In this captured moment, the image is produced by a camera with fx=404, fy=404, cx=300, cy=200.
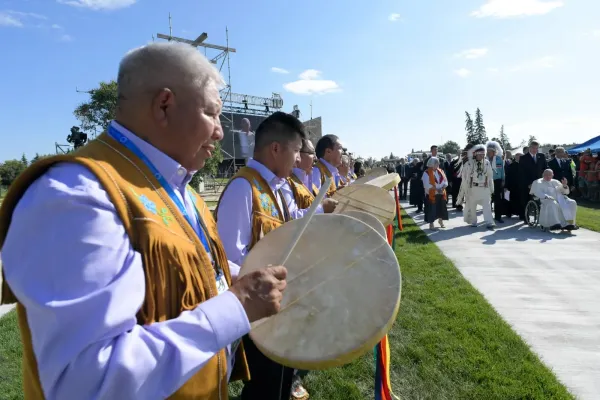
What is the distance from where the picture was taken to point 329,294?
1.47 meters

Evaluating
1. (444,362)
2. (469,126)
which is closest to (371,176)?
(444,362)

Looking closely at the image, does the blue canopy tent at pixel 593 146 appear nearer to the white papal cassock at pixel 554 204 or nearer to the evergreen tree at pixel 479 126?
the white papal cassock at pixel 554 204

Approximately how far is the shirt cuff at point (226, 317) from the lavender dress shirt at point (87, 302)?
2 cm

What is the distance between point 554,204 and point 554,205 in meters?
0.02

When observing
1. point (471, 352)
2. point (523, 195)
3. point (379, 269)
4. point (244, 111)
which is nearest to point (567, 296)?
point (471, 352)

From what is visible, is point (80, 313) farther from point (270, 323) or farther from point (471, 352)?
point (471, 352)

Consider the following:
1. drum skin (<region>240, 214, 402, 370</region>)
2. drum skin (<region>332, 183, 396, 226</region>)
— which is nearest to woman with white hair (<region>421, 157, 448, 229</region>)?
drum skin (<region>332, 183, 396, 226</region>)

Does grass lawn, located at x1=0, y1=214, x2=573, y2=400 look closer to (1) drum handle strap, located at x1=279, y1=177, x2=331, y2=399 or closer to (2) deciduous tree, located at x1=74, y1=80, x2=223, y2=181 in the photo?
(1) drum handle strap, located at x1=279, y1=177, x2=331, y2=399

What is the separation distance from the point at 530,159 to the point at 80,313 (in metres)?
11.7

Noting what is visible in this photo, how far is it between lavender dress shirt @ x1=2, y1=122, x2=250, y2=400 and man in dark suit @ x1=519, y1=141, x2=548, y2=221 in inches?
446

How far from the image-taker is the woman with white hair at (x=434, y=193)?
387 inches

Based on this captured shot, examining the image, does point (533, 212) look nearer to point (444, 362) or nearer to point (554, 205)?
point (554, 205)

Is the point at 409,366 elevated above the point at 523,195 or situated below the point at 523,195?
below

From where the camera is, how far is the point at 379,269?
1465 millimetres
